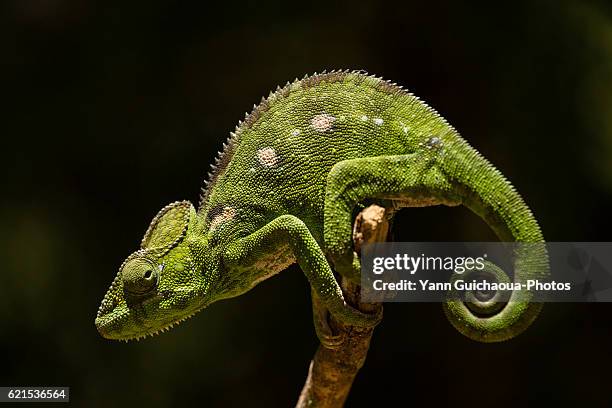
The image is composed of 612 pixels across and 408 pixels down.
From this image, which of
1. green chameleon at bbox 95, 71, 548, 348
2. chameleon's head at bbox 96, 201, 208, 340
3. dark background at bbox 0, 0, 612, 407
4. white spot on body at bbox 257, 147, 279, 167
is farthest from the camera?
dark background at bbox 0, 0, 612, 407

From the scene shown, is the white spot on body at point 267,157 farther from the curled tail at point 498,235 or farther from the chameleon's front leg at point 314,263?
the curled tail at point 498,235

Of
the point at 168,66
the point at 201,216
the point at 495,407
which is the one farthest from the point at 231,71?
the point at 495,407

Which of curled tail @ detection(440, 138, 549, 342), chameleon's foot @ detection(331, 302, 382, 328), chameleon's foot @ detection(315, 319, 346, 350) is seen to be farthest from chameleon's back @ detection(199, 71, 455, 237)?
chameleon's foot @ detection(315, 319, 346, 350)

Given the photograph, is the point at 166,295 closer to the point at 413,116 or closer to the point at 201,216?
the point at 201,216

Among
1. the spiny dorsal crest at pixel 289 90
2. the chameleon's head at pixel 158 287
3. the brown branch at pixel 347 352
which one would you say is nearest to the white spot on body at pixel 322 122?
the spiny dorsal crest at pixel 289 90

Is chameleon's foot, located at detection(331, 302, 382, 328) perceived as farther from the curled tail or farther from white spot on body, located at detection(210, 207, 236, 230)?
white spot on body, located at detection(210, 207, 236, 230)

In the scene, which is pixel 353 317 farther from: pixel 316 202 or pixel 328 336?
pixel 316 202
